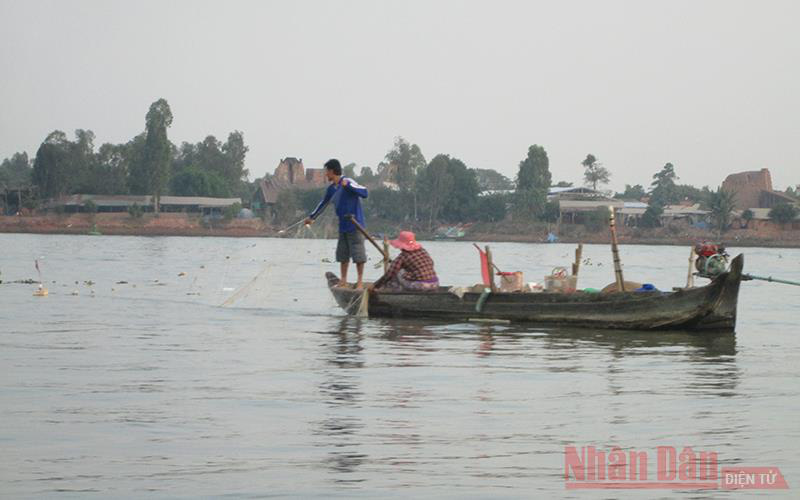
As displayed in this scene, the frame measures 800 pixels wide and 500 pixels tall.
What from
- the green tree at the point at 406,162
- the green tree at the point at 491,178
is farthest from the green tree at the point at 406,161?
the green tree at the point at 491,178

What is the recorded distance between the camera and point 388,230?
9388 centimetres

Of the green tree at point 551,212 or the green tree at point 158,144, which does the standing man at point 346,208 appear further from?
the green tree at point 551,212

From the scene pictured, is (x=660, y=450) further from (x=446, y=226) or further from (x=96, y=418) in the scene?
(x=446, y=226)

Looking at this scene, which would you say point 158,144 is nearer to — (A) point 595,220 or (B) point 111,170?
(B) point 111,170

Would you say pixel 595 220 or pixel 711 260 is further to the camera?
pixel 595 220

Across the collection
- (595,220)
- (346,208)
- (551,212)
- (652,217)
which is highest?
(551,212)

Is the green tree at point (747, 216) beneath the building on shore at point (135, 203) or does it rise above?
beneath

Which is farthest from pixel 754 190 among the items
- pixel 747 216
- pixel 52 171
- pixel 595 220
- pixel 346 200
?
pixel 346 200

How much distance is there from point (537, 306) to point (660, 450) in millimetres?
7410

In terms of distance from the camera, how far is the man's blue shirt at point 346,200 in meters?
14.7


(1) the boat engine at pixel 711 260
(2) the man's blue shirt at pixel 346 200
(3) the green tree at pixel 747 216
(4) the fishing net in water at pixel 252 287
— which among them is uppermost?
(3) the green tree at pixel 747 216

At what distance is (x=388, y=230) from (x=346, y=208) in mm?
79055

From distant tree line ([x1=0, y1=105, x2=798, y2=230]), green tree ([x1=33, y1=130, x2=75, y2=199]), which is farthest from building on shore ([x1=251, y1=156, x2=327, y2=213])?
green tree ([x1=33, y1=130, x2=75, y2=199])

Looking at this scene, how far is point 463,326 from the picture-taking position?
14.1 m
